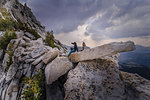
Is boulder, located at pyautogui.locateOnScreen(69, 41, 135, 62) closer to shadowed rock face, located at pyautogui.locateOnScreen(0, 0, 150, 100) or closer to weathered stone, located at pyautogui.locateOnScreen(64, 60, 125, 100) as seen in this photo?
shadowed rock face, located at pyautogui.locateOnScreen(0, 0, 150, 100)

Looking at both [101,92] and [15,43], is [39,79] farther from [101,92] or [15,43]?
[15,43]

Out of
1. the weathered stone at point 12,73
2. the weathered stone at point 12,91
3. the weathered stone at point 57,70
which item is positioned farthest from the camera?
the weathered stone at point 12,73

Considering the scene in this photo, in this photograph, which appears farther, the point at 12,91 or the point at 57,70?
the point at 12,91

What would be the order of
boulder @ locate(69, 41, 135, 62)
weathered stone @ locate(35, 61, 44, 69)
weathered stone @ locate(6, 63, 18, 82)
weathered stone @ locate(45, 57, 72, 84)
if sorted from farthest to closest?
weathered stone @ locate(6, 63, 18, 82), weathered stone @ locate(35, 61, 44, 69), weathered stone @ locate(45, 57, 72, 84), boulder @ locate(69, 41, 135, 62)

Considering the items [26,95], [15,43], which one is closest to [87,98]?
[26,95]

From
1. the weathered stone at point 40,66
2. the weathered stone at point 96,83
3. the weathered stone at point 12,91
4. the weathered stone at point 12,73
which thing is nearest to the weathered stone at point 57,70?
the weathered stone at point 96,83

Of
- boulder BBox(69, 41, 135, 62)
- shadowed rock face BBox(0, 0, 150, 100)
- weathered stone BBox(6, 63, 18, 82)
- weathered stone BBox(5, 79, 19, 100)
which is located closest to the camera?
shadowed rock face BBox(0, 0, 150, 100)

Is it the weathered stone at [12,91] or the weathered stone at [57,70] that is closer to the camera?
the weathered stone at [57,70]

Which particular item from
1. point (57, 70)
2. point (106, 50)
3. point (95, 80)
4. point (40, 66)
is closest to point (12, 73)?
point (40, 66)

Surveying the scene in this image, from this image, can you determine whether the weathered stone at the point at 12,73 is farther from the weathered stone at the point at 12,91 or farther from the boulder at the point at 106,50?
the boulder at the point at 106,50

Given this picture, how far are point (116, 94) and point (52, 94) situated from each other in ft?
15.3

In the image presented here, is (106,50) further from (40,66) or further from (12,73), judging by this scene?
(12,73)

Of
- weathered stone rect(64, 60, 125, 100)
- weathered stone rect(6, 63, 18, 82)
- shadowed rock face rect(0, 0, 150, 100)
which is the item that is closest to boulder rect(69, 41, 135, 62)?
shadowed rock face rect(0, 0, 150, 100)

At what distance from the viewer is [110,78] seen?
12.2 ft
